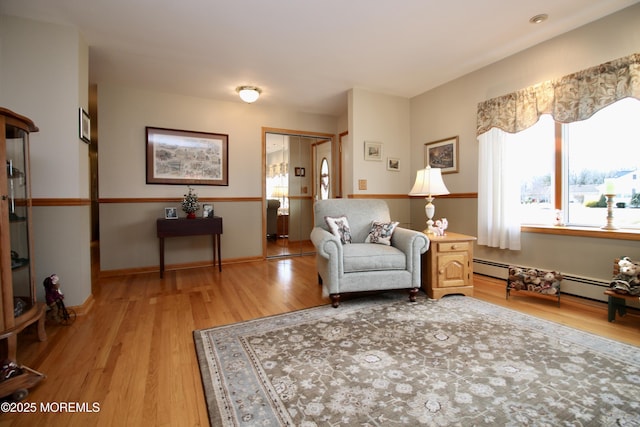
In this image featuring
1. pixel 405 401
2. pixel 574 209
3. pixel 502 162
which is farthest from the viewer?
pixel 502 162

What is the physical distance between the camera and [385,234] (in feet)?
9.70

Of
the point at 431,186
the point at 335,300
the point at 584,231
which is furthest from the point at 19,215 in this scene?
the point at 584,231

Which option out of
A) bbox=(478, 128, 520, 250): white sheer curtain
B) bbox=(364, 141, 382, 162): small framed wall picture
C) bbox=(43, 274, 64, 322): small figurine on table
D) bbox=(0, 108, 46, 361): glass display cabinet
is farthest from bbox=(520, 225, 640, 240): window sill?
bbox=(43, 274, 64, 322): small figurine on table

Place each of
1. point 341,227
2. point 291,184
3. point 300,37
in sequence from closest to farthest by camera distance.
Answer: point 300,37 < point 341,227 < point 291,184

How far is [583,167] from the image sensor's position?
8.98ft

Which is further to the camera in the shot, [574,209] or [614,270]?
[574,209]

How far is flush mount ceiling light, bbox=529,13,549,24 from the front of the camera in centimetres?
246

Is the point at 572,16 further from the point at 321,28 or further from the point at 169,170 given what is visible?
the point at 169,170

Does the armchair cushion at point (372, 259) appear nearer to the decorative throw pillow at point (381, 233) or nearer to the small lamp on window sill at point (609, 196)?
the decorative throw pillow at point (381, 233)

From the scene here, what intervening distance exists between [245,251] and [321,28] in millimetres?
3277

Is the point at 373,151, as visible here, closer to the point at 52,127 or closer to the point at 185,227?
Answer: the point at 185,227

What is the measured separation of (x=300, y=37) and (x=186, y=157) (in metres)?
2.42

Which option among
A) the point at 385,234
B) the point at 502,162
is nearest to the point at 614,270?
the point at 502,162

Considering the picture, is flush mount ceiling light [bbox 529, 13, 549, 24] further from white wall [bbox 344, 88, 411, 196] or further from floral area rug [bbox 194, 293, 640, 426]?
floral area rug [bbox 194, 293, 640, 426]
